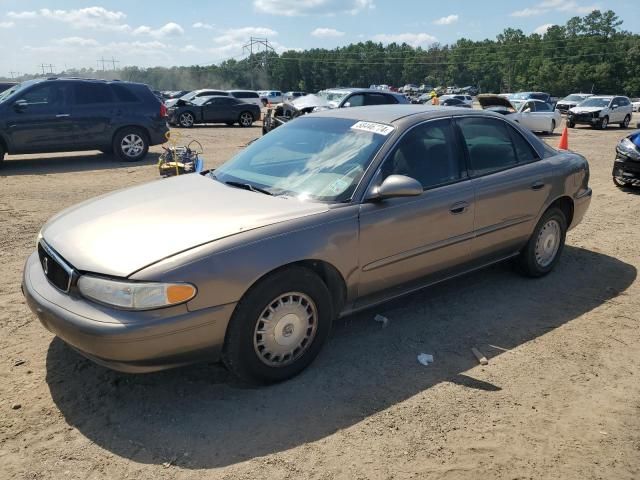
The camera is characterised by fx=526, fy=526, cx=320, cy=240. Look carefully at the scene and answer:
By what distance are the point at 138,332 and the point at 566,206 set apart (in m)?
4.25

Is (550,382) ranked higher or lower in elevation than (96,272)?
lower

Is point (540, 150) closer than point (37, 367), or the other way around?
point (37, 367)

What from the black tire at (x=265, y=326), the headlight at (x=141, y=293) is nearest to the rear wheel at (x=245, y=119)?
the black tire at (x=265, y=326)

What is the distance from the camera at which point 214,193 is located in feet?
12.0

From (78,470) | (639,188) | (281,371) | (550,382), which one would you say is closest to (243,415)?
(281,371)

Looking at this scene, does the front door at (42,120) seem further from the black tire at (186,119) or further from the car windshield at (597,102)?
the car windshield at (597,102)

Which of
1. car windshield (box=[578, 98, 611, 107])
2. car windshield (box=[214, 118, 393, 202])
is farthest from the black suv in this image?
car windshield (box=[578, 98, 611, 107])

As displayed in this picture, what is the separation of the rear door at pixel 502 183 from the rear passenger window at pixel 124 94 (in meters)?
9.40

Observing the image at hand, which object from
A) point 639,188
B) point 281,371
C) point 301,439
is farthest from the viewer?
point 639,188

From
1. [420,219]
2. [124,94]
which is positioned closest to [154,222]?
[420,219]

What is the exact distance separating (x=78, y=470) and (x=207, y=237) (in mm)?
1312

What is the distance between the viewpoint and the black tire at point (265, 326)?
297 centimetres

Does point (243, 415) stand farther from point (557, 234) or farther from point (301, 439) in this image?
point (557, 234)

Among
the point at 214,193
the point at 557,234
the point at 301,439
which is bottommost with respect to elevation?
the point at 301,439
